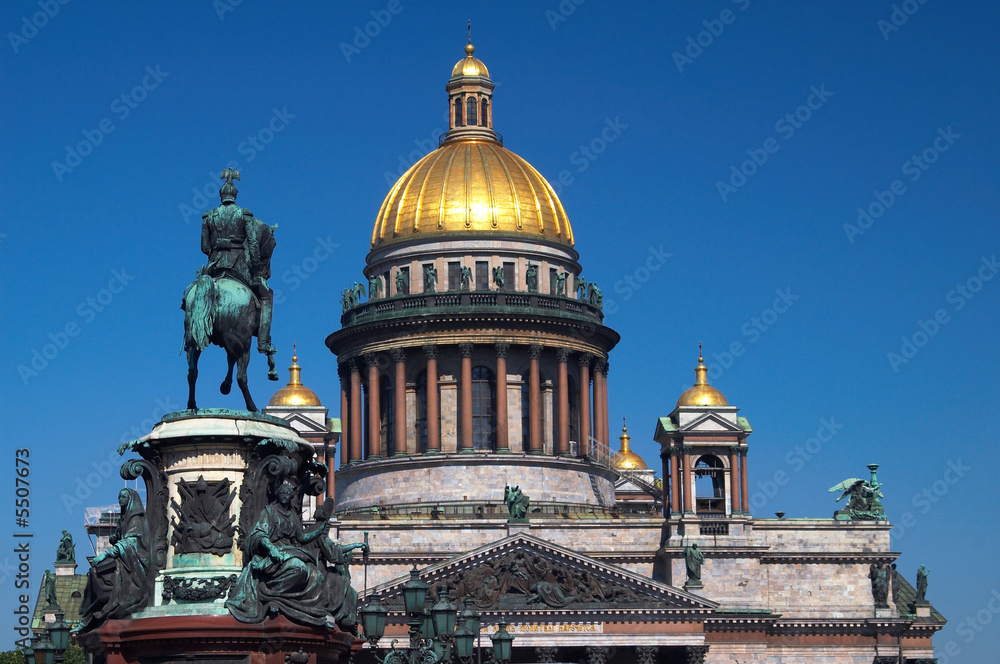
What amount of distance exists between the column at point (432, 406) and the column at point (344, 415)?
484 cm

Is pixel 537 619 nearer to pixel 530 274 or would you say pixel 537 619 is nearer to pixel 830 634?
pixel 830 634

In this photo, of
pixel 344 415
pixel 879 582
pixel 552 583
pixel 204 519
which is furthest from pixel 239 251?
pixel 344 415

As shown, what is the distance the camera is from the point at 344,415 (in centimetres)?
10756

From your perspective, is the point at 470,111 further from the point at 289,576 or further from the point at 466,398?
the point at 289,576

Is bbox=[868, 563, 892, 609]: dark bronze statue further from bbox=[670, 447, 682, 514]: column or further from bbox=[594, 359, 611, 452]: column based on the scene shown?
bbox=[594, 359, 611, 452]: column

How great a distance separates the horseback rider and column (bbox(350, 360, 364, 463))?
78699 millimetres

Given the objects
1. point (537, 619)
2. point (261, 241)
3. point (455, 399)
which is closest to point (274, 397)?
point (455, 399)

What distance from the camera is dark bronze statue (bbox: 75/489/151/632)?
978 inches

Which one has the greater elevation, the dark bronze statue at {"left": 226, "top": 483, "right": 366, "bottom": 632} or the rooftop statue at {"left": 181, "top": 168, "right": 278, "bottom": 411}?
the rooftop statue at {"left": 181, "top": 168, "right": 278, "bottom": 411}

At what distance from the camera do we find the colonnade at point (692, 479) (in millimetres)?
95188

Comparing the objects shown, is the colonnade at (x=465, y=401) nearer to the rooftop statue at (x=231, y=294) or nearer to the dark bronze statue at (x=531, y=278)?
the dark bronze statue at (x=531, y=278)

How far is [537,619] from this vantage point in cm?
8988

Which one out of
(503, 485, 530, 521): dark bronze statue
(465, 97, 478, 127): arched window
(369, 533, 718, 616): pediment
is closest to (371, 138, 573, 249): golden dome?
(465, 97, 478, 127): arched window

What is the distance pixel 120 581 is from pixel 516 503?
6862 centimetres
